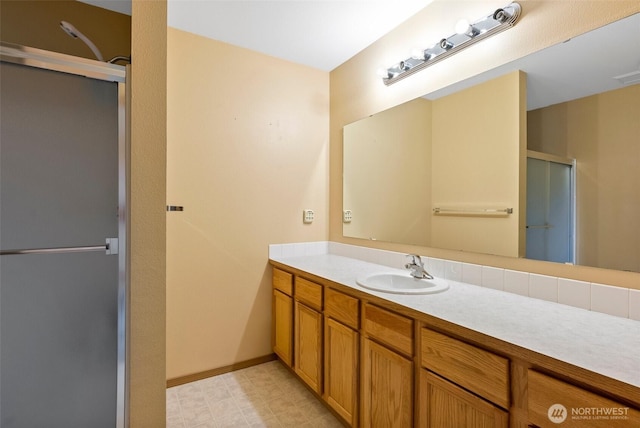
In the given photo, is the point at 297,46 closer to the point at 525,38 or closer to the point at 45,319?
the point at 525,38

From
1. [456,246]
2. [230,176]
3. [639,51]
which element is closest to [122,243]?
[230,176]

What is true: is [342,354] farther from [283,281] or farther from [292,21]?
[292,21]

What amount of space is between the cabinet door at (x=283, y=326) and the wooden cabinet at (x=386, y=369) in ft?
2.61

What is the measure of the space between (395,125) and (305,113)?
0.88 m

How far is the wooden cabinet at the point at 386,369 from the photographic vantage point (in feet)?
4.34

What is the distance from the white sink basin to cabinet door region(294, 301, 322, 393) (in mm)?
403

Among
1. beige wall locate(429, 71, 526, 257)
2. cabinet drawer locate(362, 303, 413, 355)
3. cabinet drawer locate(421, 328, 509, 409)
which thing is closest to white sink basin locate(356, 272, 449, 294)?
cabinet drawer locate(362, 303, 413, 355)

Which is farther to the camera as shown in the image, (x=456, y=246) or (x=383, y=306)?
(x=456, y=246)

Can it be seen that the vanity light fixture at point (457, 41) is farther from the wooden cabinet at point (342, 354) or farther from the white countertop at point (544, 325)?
the wooden cabinet at point (342, 354)

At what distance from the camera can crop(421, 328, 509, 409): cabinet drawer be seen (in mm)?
984

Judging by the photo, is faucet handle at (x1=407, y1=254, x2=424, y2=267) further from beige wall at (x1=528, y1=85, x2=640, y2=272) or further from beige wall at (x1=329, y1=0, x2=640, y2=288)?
beige wall at (x1=528, y1=85, x2=640, y2=272)

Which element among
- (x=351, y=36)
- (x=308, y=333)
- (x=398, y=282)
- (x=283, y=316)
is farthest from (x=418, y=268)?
(x=351, y=36)

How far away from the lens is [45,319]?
1304 mm

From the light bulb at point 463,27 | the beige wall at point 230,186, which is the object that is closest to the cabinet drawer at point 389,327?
the beige wall at point 230,186
